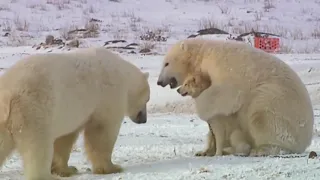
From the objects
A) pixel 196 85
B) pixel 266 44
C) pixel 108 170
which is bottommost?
pixel 266 44

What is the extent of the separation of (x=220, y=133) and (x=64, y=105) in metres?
1.99

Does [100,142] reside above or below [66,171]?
above

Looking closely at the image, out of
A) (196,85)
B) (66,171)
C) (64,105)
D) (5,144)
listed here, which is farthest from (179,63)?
(5,144)

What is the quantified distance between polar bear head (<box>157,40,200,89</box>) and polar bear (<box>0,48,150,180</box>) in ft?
2.27

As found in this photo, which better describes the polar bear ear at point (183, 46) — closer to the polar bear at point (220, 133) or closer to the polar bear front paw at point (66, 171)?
the polar bear at point (220, 133)

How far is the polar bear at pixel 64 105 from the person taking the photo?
471 centimetres

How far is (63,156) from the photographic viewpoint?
5.72 m

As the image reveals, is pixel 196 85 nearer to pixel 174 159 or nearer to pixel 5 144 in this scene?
pixel 174 159

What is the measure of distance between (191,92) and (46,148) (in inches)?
92.7

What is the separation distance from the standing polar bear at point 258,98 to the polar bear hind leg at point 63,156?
4.83ft

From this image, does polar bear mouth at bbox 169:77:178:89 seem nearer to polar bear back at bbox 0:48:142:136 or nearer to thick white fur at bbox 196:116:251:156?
thick white fur at bbox 196:116:251:156

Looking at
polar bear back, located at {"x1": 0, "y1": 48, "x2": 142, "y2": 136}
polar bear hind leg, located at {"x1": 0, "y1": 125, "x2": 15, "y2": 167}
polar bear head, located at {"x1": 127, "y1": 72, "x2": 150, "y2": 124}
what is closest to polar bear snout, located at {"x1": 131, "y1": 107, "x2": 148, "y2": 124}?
polar bear head, located at {"x1": 127, "y1": 72, "x2": 150, "y2": 124}

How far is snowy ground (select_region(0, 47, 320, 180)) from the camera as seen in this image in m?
4.67

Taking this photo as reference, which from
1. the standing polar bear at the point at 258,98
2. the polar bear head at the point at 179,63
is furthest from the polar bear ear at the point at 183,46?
the standing polar bear at the point at 258,98
